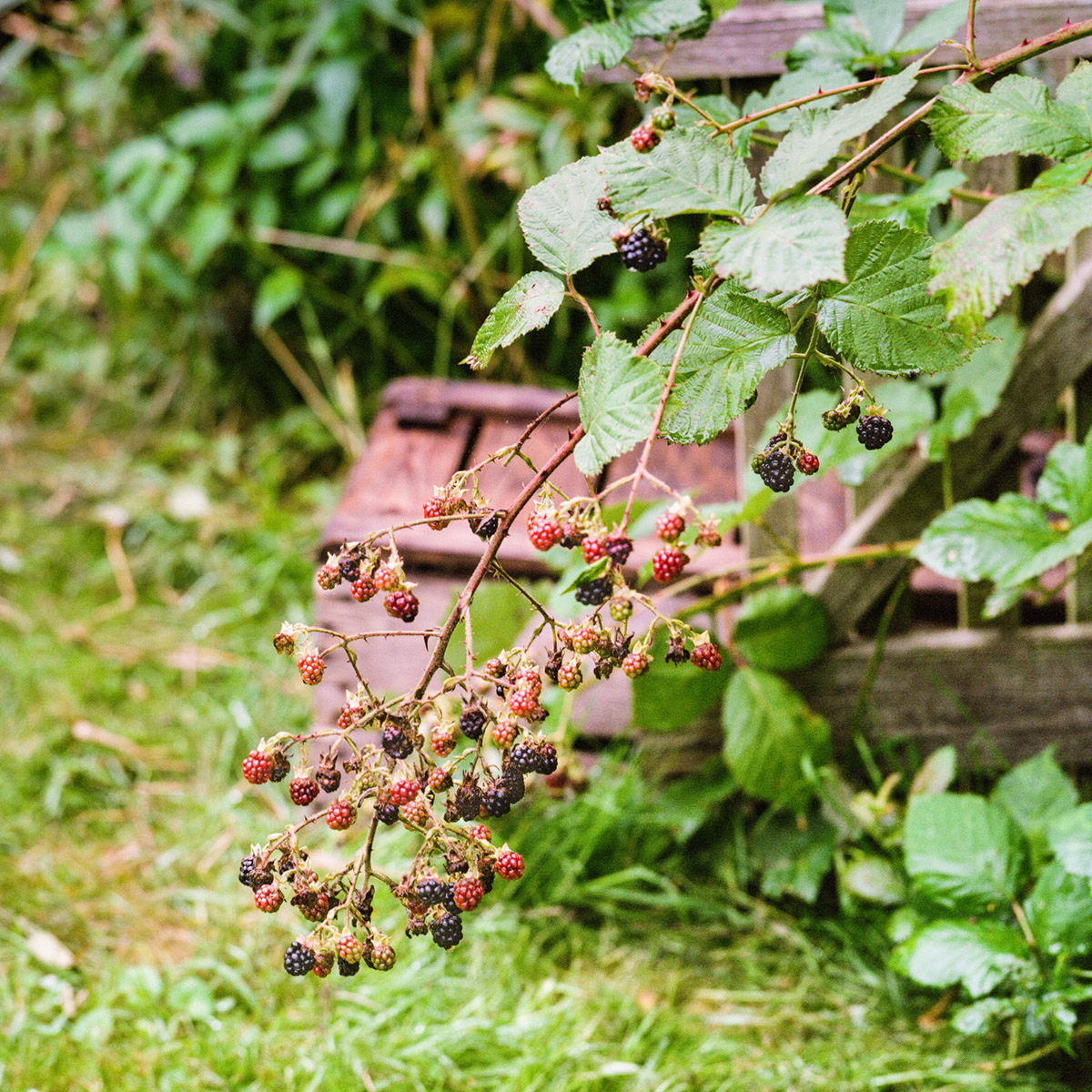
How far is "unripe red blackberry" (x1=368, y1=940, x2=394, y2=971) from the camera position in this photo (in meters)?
0.77

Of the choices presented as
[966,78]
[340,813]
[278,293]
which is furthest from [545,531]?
[278,293]

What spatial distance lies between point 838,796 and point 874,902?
0.16 m

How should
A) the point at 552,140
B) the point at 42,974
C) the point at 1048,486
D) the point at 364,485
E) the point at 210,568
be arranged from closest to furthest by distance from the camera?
the point at 1048,486 < the point at 42,974 < the point at 364,485 < the point at 552,140 < the point at 210,568

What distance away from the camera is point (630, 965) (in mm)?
1556

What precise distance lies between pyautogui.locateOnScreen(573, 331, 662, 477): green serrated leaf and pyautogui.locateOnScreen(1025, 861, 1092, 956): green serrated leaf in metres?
0.83

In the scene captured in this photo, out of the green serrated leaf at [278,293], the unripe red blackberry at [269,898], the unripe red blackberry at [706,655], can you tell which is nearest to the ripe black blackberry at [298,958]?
the unripe red blackberry at [269,898]

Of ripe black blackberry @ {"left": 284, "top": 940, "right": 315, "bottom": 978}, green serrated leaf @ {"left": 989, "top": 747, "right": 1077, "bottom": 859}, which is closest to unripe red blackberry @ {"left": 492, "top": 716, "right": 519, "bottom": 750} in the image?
ripe black blackberry @ {"left": 284, "top": 940, "right": 315, "bottom": 978}

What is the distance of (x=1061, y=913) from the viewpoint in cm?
120

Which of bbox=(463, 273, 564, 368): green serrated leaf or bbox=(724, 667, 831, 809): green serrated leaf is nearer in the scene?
bbox=(463, 273, 564, 368): green serrated leaf

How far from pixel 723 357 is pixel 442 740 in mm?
351

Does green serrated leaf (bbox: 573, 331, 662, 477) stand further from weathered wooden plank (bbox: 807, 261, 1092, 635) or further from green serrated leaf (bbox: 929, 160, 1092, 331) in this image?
weathered wooden plank (bbox: 807, 261, 1092, 635)

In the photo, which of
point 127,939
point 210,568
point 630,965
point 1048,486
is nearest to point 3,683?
point 210,568

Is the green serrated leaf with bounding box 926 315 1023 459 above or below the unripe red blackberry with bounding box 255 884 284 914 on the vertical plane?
above

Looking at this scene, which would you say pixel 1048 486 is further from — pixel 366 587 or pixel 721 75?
pixel 366 587
